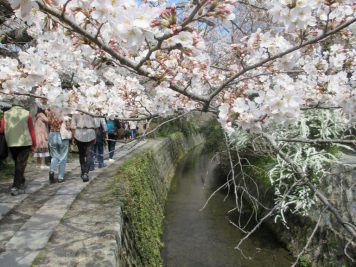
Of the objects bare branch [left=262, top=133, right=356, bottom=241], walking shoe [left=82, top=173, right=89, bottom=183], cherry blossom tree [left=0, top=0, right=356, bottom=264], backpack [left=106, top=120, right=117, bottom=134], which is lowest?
walking shoe [left=82, top=173, right=89, bottom=183]

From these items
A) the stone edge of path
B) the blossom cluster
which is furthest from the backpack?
the blossom cluster

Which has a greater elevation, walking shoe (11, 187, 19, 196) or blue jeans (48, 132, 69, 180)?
blue jeans (48, 132, 69, 180)

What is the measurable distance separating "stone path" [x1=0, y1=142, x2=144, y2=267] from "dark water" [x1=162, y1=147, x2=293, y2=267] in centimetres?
218

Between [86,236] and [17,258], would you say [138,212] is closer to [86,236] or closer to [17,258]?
[86,236]

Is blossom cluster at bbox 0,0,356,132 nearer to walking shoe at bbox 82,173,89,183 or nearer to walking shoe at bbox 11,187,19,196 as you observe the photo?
walking shoe at bbox 11,187,19,196

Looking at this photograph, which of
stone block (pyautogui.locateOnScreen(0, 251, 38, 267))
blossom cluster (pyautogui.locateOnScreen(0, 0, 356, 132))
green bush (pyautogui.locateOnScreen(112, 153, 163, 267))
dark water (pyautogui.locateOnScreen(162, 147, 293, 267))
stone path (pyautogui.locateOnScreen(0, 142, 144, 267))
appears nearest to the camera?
blossom cluster (pyautogui.locateOnScreen(0, 0, 356, 132))

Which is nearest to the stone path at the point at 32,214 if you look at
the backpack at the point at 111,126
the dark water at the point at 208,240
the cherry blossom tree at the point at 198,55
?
the cherry blossom tree at the point at 198,55

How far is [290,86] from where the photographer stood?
2348 millimetres

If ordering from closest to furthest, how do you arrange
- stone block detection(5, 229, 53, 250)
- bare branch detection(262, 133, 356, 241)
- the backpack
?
bare branch detection(262, 133, 356, 241), stone block detection(5, 229, 53, 250), the backpack

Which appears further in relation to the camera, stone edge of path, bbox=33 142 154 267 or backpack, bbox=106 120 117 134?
backpack, bbox=106 120 117 134

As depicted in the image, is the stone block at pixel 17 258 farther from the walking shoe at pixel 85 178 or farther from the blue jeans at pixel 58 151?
the blue jeans at pixel 58 151

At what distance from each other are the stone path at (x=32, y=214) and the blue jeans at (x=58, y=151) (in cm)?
28

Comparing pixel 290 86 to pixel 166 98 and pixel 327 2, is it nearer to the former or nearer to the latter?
pixel 327 2

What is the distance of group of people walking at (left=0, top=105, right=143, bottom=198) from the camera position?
5832 mm
